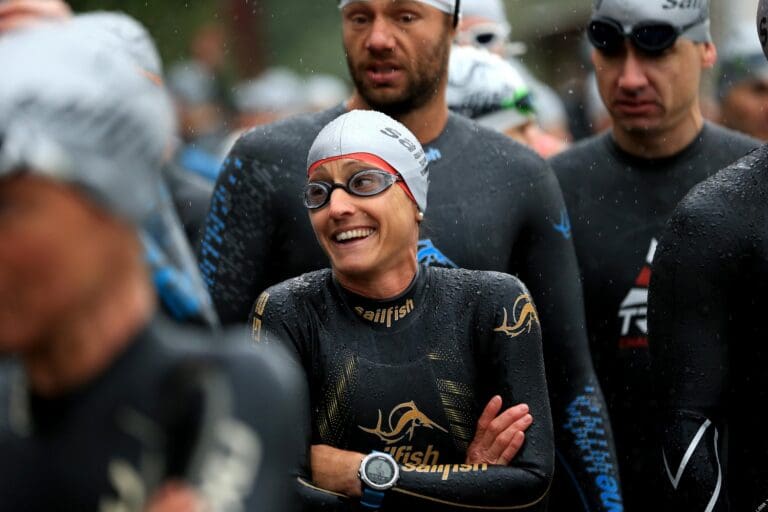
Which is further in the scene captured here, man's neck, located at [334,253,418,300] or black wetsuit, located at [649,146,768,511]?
man's neck, located at [334,253,418,300]

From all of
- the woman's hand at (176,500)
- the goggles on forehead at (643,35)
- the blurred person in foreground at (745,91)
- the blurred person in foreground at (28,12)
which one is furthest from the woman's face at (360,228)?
the blurred person in foreground at (745,91)

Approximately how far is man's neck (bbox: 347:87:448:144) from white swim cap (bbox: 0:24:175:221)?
3038 millimetres

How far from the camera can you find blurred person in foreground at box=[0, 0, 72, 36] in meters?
3.89

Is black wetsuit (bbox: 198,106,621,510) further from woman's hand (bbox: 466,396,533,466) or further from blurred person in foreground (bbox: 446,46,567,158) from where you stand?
blurred person in foreground (bbox: 446,46,567,158)

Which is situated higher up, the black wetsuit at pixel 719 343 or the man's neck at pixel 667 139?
the black wetsuit at pixel 719 343

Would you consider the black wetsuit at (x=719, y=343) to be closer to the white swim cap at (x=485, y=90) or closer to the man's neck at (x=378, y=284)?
the man's neck at (x=378, y=284)

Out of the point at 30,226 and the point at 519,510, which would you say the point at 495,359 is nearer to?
the point at 519,510

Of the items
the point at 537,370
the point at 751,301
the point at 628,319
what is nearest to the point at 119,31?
the point at 537,370

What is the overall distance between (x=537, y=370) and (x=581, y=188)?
1.76 metres

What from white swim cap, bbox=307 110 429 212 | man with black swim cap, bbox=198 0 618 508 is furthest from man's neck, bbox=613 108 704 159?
white swim cap, bbox=307 110 429 212

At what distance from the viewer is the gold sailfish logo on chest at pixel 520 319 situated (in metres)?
4.35

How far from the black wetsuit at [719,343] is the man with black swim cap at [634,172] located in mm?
1346

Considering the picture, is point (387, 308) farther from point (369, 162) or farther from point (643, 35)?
point (643, 35)

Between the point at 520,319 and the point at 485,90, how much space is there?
2.43 meters
